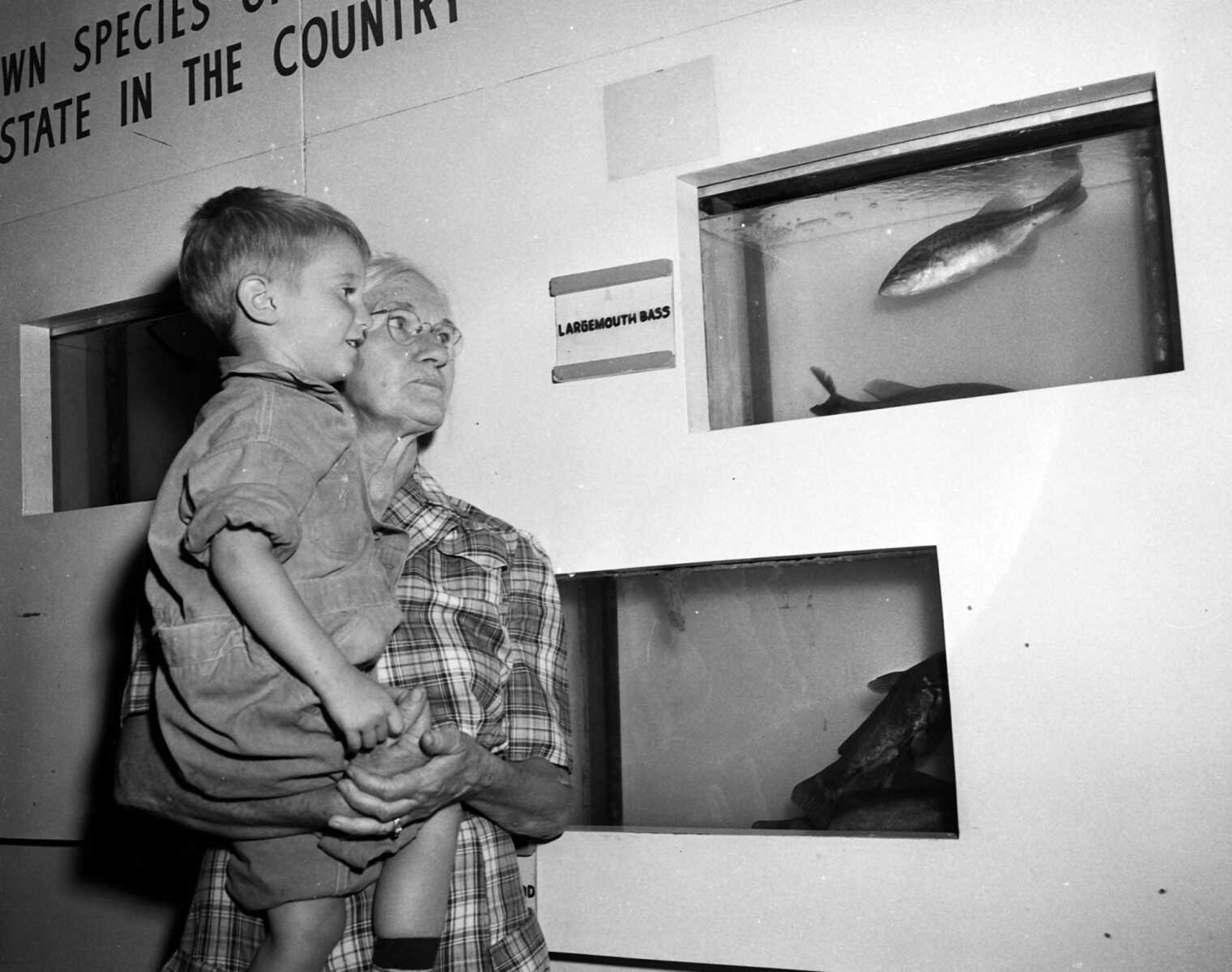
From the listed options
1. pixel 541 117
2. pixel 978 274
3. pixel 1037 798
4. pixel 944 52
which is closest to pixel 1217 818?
pixel 1037 798

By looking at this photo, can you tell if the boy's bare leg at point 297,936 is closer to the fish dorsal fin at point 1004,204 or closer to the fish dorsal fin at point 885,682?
the fish dorsal fin at point 885,682

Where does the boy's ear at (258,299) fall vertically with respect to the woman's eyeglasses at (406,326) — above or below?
below

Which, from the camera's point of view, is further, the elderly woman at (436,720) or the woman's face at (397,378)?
the woman's face at (397,378)

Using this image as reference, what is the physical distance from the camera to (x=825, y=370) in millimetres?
1891

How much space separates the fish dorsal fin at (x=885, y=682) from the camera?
1.78 meters

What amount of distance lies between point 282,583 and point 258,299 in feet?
1.44

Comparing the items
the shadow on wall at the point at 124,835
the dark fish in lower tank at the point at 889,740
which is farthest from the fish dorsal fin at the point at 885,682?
the shadow on wall at the point at 124,835

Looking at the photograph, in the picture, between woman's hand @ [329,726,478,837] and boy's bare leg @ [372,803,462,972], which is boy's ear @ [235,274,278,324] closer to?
woman's hand @ [329,726,478,837]

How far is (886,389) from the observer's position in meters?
1.84

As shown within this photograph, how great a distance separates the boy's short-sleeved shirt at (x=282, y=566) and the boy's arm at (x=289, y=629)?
25mm

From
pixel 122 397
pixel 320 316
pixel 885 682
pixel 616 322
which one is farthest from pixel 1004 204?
pixel 122 397

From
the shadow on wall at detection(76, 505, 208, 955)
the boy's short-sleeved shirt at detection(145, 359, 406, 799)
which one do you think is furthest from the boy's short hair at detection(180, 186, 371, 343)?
the shadow on wall at detection(76, 505, 208, 955)

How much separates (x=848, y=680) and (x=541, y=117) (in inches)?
43.3

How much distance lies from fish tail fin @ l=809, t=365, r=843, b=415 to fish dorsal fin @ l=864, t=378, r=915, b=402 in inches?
1.8
